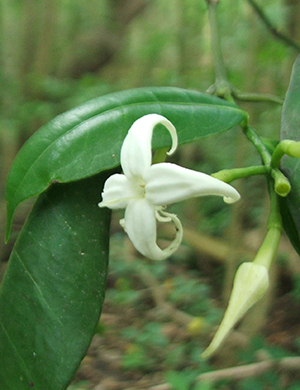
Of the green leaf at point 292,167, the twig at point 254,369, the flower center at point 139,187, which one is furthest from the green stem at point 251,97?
the twig at point 254,369

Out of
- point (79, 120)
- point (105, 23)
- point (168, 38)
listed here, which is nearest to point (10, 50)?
point (105, 23)

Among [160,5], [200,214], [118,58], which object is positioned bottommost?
[200,214]

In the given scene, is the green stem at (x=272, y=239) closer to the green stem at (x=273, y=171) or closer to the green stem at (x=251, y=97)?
the green stem at (x=273, y=171)

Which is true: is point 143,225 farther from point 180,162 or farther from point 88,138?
point 180,162

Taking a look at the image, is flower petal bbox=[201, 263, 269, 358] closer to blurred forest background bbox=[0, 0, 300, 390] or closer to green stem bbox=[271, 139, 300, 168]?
green stem bbox=[271, 139, 300, 168]

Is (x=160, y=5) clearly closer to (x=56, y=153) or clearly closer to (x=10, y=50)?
(x=10, y=50)

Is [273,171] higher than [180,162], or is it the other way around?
[273,171]

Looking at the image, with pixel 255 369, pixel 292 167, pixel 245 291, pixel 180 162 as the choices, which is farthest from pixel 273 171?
pixel 180 162
